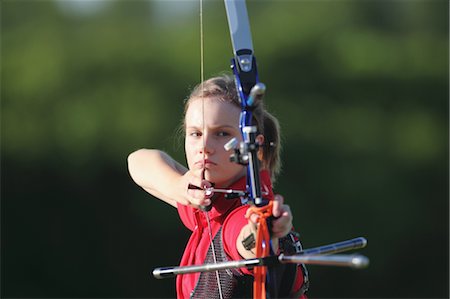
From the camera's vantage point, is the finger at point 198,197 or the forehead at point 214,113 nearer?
the finger at point 198,197

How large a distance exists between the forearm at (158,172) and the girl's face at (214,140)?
0.84ft

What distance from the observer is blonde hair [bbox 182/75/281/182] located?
10.1 feet

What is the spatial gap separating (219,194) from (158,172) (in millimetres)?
535

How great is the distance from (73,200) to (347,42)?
3.73 meters

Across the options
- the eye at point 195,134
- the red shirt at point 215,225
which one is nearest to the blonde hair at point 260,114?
the eye at point 195,134

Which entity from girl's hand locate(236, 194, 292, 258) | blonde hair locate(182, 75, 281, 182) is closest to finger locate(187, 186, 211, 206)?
girl's hand locate(236, 194, 292, 258)

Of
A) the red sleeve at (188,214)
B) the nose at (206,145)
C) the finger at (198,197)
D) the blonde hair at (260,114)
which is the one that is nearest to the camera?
the finger at (198,197)

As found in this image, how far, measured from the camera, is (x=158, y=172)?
350 cm

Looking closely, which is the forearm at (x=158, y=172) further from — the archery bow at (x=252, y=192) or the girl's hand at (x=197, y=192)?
the archery bow at (x=252, y=192)

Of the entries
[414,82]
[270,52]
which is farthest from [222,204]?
[414,82]

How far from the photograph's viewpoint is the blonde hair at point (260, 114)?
10.1 feet

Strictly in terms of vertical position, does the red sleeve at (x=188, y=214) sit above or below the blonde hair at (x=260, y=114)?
below

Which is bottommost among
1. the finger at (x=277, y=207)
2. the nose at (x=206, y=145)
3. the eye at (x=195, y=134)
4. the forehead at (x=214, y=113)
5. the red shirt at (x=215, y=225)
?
the red shirt at (x=215, y=225)

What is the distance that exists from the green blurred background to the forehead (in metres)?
5.31
